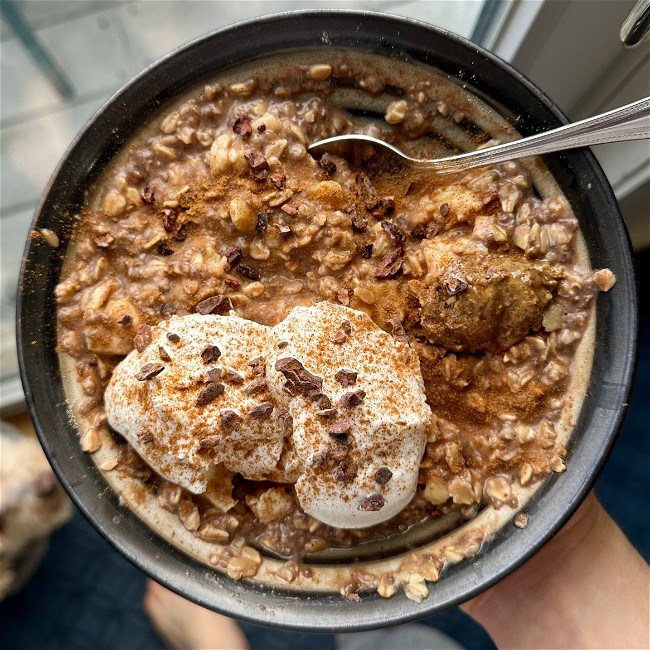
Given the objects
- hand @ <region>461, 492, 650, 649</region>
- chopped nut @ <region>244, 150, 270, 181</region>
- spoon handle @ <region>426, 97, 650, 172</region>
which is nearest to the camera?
spoon handle @ <region>426, 97, 650, 172</region>

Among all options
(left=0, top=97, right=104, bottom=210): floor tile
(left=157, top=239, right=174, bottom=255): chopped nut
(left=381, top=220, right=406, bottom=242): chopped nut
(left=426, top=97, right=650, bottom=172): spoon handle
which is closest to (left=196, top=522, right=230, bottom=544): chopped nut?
(left=157, top=239, right=174, bottom=255): chopped nut

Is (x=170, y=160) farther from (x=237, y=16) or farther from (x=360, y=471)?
(x=237, y=16)

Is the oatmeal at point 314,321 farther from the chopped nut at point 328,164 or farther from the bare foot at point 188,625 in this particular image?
the bare foot at point 188,625

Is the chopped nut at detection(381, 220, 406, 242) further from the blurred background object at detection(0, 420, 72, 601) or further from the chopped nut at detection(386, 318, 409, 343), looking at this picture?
the blurred background object at detection(0, 420, 72, 601)

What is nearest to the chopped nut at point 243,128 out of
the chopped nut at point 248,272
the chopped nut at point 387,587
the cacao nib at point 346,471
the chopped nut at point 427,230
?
the chopped nut at point 248,272

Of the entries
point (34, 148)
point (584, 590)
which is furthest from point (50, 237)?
point (584, 590)

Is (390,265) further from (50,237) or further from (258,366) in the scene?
(50,237)
